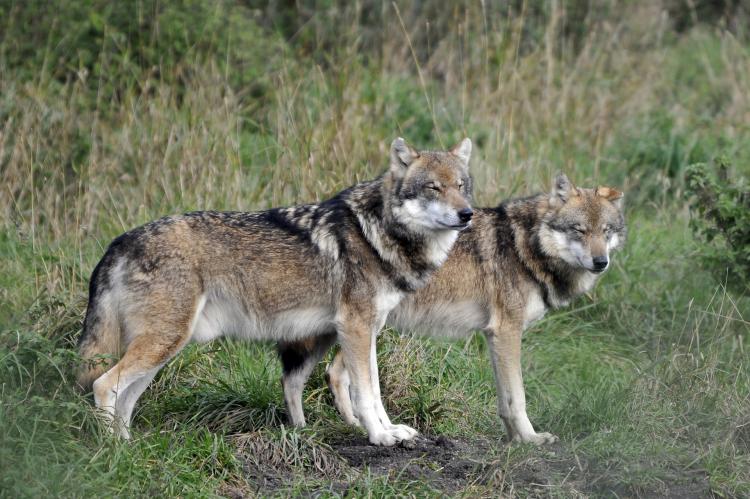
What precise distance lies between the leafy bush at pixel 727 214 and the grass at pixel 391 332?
0.15 meters

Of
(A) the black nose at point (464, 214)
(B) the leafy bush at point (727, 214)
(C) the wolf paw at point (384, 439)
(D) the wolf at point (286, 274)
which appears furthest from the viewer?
(B) the leafy bush at point (727, 214)

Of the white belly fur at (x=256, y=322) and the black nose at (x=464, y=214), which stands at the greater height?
the black nose at (x=464, y=214)

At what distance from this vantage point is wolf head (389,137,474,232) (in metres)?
5.95

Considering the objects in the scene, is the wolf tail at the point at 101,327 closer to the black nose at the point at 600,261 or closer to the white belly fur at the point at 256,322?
the white belly fur at the point at 256,322

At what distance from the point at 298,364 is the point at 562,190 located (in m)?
2.11

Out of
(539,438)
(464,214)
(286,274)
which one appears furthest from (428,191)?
(539,438)

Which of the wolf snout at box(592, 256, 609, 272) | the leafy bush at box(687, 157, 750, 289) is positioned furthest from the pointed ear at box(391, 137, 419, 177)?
the leafy bush at box(687, 157, 750, 289)

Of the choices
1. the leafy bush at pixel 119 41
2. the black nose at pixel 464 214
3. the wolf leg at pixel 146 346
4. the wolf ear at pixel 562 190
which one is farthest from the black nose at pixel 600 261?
the leafy bush at pixel 119 41

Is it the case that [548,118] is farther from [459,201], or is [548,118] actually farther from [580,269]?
[459,201]

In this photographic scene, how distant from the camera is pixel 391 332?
23.2ft

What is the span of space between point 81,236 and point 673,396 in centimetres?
449

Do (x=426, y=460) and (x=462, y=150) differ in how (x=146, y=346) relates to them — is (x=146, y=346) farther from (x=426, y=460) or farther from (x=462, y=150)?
(x=462, y=150)

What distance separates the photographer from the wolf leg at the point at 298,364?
6195 mm

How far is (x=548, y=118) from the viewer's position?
1091 cm
